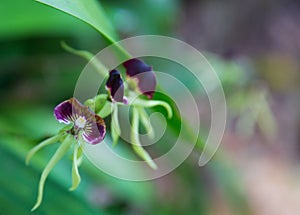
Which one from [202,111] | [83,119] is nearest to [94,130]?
[83,119]

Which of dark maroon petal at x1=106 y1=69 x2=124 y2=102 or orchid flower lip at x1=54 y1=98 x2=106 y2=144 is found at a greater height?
dark maroon petal at x1=106 y1=69 x2=124 y2=102

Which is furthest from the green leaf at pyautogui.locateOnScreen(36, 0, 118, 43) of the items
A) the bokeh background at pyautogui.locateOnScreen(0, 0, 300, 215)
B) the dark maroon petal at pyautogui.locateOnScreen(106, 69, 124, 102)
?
the bokeh background at pyautogui.locateOnScreen(0, 0, 300, 215)

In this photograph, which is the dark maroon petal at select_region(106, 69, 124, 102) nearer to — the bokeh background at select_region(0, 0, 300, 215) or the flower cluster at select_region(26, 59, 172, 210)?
the flower cluster at select_region(26, 59, 172, 210)

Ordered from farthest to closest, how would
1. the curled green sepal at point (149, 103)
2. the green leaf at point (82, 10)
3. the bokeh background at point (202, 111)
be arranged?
the bokeh background at point (202, 111) → the curled green sepal at point (149, 103) → the green leaf at point (82, 10)

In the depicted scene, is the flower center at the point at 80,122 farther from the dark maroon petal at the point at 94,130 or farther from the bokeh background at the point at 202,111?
the bokeh background at the point at 202,111

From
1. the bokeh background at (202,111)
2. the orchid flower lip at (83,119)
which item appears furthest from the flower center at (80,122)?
the bokeh background at (202,111)

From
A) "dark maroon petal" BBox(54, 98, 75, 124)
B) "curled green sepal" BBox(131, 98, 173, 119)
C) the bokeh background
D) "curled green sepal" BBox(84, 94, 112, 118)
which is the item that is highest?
the bokeh background

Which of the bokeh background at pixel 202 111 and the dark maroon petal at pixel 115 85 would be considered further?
the bokeh background at pixel 202 111

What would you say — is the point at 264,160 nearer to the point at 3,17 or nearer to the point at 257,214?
the point at 257,214
